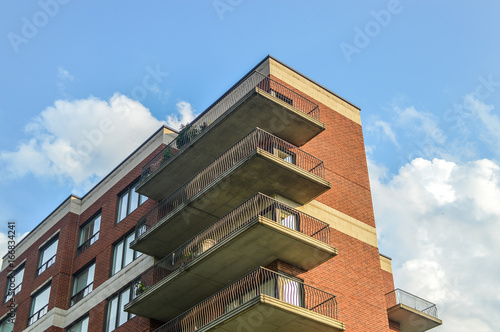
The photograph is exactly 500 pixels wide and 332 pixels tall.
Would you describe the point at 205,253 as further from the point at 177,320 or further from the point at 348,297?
the point at 348,297

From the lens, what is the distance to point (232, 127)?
28.1m

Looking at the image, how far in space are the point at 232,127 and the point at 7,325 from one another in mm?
20305

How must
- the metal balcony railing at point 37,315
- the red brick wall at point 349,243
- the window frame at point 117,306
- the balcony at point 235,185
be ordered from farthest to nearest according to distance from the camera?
the metal balcony railing at point 37,315
the window frame at point 117,306
the red brick wall at point 349,243
the balcony at point 235,185

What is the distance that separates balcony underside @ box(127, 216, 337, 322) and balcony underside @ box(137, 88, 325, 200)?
5282 mm

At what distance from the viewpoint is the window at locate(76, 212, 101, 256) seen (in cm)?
3616

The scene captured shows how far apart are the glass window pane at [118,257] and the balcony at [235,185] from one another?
3342 mm

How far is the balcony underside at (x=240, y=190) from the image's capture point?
2564 cm

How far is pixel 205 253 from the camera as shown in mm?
25000

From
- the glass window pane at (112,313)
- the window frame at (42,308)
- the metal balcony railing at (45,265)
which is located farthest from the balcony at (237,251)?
the metal balcony railing at (45,265)

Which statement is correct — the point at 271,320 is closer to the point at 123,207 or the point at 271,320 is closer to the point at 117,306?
the point at 117,306

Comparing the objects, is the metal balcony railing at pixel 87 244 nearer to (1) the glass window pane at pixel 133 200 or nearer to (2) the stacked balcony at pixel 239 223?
(1) the glass window pane at pixel 133 200

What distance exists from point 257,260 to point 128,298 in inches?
346

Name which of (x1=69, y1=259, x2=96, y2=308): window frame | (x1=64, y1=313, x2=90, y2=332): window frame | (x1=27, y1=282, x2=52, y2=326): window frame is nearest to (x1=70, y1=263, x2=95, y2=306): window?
(x1=69, y1=259, x2=96, y2=308): window frame

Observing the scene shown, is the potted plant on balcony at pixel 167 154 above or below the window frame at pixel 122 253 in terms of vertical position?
above
